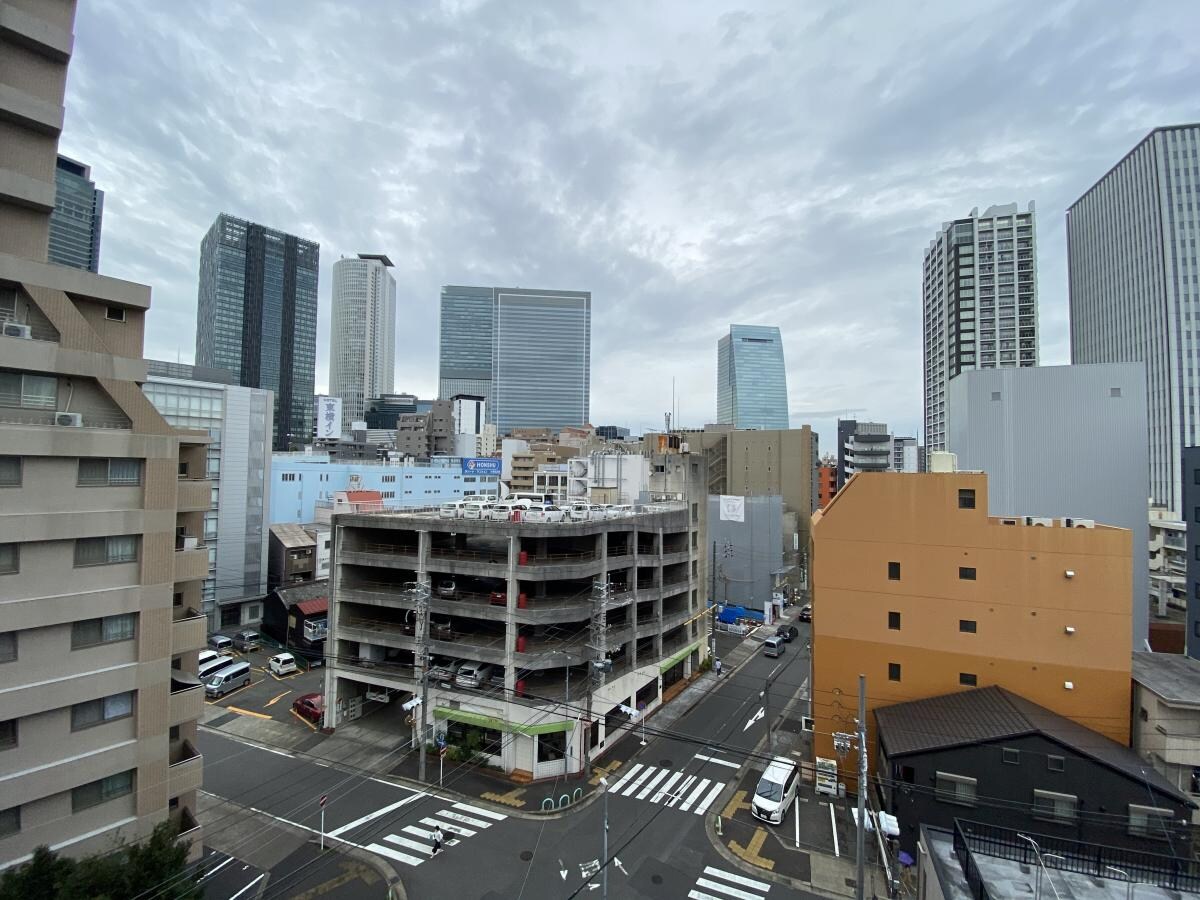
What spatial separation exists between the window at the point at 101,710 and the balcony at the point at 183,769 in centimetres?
280

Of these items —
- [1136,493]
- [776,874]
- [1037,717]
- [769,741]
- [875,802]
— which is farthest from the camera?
[1136,493]

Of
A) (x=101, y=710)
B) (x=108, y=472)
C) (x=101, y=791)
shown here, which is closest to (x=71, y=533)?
(x=108, y=472)

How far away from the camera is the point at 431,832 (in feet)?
78.6

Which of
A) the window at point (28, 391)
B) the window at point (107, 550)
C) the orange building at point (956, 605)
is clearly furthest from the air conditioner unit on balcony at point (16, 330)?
the orange building at point (956, 605)

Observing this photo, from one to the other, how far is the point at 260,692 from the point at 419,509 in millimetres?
17177

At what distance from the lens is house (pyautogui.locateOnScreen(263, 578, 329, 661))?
4547cm

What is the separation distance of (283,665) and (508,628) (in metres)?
25.4

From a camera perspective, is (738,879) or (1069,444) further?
(1069,444)

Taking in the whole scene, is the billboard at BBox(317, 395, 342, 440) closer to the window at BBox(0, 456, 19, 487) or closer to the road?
the road

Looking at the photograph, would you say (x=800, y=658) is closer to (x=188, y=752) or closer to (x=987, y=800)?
(x=987, y=800)

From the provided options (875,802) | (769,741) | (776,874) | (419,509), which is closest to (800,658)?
(769,741)

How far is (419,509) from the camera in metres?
41.4

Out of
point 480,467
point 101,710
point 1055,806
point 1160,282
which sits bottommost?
point 1055,806

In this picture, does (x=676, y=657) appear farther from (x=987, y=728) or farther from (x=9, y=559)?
(x=9, y=559)
